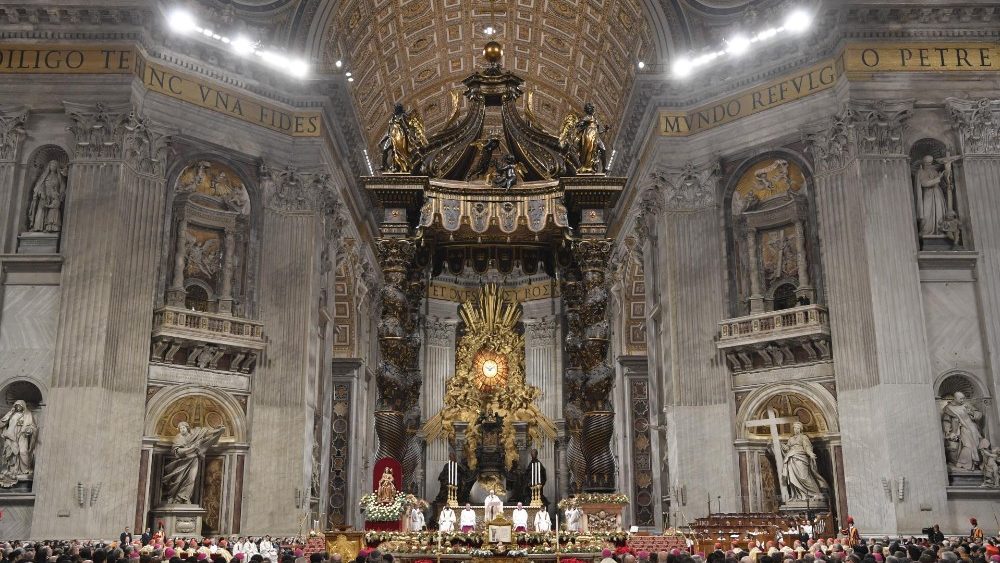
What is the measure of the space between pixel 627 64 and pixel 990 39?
8.15 metres

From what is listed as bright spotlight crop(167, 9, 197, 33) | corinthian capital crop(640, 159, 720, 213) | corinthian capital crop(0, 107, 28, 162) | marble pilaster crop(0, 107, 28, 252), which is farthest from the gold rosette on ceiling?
corinthian capital crop(0, 107, 28, 162)

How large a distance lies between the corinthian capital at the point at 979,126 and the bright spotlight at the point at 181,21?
543 inches

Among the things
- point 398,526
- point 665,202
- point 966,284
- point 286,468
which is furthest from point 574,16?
point 398,526

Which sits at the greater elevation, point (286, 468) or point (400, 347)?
point (400, 347)

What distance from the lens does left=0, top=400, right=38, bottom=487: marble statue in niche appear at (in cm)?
1466

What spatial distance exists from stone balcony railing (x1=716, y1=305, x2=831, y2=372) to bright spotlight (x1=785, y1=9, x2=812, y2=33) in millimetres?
5279

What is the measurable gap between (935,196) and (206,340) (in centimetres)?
1290

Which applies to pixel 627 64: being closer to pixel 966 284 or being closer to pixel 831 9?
pixel 831 9

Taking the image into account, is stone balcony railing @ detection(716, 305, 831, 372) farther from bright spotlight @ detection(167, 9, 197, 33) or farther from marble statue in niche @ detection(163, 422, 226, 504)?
bright spotlight @ detection(167, 9, 197, 33)

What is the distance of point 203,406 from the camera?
16.7 m

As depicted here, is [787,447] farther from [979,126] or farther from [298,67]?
[298,67]

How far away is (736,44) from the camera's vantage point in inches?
733

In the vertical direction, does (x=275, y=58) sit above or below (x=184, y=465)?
above

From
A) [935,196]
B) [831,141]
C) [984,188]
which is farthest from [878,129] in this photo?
[984,188]
